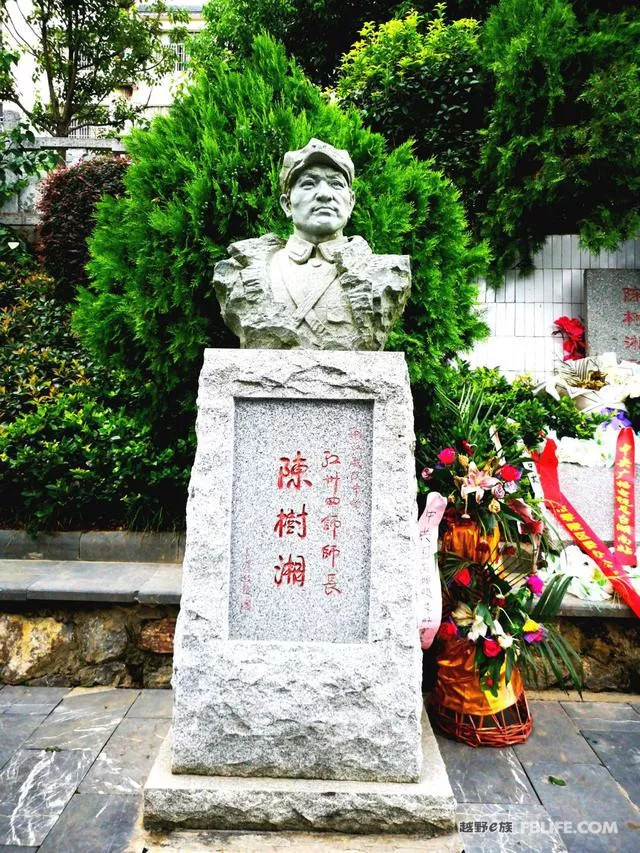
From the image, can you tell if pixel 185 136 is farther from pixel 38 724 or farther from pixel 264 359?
pixel 38 724

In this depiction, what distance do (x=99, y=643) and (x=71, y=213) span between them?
437 cm

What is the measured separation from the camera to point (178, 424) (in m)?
3.73

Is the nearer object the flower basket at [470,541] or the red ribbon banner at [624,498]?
the flower basket at [470,541]

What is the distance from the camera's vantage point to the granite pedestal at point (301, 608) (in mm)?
2006

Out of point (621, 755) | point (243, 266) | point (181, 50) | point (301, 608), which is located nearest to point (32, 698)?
point (301, 608)

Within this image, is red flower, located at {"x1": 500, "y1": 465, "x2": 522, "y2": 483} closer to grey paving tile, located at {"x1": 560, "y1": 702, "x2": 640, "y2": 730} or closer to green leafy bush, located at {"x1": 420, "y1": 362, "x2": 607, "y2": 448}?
green leafy bush, located at {"x1": 420, "y1": 362, "x2": 607, "y2": 448}

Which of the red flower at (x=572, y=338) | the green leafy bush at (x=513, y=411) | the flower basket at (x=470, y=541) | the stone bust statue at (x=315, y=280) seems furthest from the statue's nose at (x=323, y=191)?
the red flower at (x=572, y=338)

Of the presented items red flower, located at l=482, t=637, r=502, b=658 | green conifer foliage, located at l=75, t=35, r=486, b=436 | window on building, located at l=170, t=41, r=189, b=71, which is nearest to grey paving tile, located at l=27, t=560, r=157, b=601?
green conifer foliage, located at l=75, t=35, r=486, b=436

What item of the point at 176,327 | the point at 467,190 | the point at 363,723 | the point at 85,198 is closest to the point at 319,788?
the point at 363,723

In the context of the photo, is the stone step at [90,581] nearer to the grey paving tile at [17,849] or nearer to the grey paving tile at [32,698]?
the grey paving tile at [32,698]

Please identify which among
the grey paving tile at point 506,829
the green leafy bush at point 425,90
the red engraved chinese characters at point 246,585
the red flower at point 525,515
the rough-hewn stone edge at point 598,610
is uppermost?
the green leafy bush at point 425,90

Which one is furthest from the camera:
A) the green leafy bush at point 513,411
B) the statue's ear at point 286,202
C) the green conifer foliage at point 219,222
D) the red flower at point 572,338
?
the red flower at point 572,338

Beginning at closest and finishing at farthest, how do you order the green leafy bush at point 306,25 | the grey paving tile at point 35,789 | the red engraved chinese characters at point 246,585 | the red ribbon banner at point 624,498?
the grey paving tile at point 35,789 < the red engraved chinese characters at point 246,585 < the red ribbon banner at point 624,498 < the green leafy bush at point 306,25

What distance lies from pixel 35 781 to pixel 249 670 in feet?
3.21
